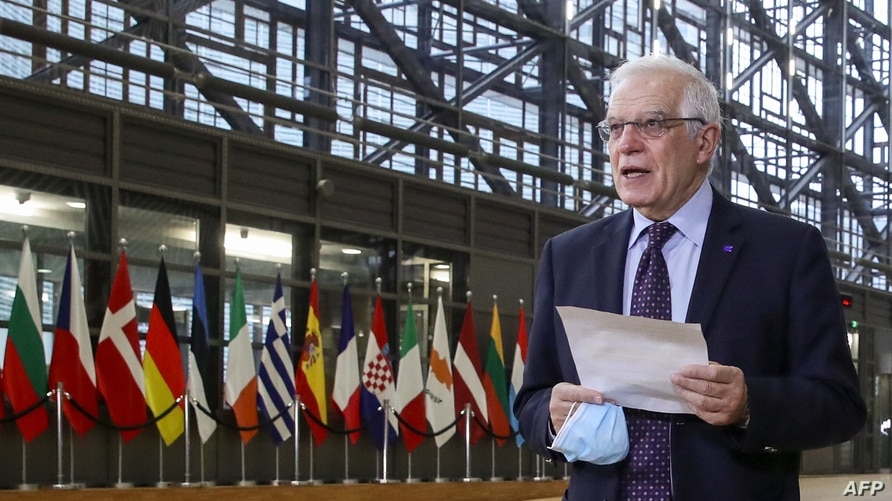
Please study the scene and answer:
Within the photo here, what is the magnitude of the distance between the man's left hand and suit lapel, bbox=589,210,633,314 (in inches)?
11.0

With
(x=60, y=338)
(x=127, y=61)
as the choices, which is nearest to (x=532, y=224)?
(x=127, y=61)

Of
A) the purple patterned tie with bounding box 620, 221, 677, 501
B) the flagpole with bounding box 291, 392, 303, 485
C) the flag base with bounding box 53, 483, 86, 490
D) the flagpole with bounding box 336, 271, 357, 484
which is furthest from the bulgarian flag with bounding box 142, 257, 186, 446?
the purple patterned tie with bounding box 620, 221, 677, 501

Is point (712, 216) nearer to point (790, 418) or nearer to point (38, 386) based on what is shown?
point (790, 418)

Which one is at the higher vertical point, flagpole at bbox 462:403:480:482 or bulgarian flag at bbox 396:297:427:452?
bulgarian flag at bbox 396:297:427:452

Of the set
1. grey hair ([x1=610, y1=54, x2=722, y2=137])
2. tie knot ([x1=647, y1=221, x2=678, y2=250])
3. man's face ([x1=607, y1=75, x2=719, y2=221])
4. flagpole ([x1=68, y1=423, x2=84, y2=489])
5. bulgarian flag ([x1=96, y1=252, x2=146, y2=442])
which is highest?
grey hair ([x1=610, y1=54, x2=722, y2=137])

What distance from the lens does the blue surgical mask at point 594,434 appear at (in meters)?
2.20

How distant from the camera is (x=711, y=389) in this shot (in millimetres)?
2113

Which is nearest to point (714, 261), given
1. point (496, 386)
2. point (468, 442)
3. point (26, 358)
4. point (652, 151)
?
point (652, 151)

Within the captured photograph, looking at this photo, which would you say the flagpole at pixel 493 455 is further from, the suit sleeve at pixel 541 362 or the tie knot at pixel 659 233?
the tie knot at pixel 659 233

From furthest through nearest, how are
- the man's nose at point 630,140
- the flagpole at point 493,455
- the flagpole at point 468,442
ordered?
1. the flagpole at point 493,455
2. the flagpole at point 468,442
3. the man's nose at point 630,140

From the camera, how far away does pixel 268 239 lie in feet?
38.5

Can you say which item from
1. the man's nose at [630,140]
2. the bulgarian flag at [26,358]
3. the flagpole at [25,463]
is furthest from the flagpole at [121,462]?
the man's nose at [630,140]

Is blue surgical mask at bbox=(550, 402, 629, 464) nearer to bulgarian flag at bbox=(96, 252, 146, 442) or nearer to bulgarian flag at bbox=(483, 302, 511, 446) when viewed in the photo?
bulgarian flag at bbox=(96, 252, 146, 442)

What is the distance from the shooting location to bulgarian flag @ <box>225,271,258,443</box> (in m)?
10.6
